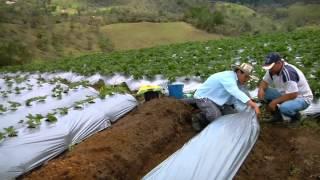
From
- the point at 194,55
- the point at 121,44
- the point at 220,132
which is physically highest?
the point at 220,132

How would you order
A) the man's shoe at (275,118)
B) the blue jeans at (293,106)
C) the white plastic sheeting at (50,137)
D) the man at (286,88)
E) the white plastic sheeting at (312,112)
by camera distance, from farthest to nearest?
the white plastic sheeting at (312,112), the man's shoe at (275,118), the blue jeans at (293,106), the man at (286,88), the white plastic sheeting at (50,137)

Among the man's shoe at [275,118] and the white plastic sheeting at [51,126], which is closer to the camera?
the white plastic sheeting at [51,126]

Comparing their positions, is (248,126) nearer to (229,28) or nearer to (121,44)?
(121,44)

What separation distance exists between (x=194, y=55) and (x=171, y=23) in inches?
1124

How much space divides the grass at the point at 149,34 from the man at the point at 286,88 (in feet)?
105

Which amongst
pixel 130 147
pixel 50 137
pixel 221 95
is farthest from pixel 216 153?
pixel 50 137

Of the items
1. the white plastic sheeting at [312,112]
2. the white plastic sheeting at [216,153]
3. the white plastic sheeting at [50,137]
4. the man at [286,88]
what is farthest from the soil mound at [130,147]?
the white plastic sheeting at [312,112]

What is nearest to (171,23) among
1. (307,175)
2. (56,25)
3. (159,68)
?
(56,25)

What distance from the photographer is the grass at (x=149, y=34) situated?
40.0 meters

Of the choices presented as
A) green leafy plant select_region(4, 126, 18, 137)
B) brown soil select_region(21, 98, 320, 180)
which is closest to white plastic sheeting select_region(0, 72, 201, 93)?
brown soil select_region(21, 98, 320, 180)

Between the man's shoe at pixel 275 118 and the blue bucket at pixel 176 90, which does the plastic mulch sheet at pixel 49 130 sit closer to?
the blue bucket at pixel 176 90

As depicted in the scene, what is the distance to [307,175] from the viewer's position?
5.67 m

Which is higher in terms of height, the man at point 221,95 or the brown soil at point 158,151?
the man at point 221,95

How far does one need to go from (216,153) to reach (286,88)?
97.4 inches
